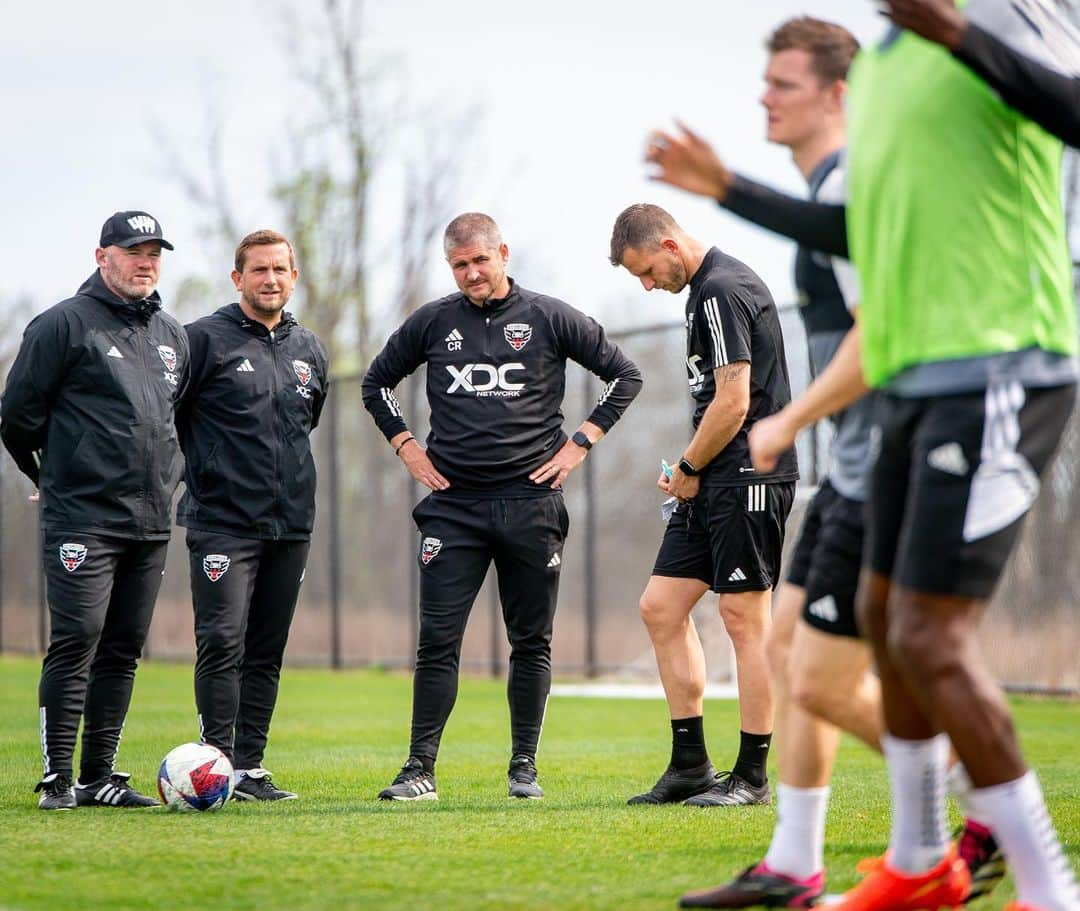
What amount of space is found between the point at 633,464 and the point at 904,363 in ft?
43.8

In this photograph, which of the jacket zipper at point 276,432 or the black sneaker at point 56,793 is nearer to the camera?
the black sneaker at point 56,793

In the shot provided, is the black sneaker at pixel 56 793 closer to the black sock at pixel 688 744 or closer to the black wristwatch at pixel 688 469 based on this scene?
the black sock at pixel 688 744

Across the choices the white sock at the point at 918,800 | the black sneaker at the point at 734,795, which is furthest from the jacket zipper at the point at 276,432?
the white sock at the point at 918,800

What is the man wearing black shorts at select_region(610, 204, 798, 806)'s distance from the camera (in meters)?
6.15

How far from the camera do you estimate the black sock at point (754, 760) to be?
242 inches

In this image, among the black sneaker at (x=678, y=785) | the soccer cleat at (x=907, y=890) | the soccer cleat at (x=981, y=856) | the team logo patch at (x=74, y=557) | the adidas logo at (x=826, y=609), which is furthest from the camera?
the team logo patch at (x=74, y=557)

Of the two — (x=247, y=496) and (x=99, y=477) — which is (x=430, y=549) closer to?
(x=247, y=496)

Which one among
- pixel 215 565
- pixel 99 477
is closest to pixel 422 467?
pixel 215 565

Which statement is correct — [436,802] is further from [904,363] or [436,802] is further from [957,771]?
[904,363]

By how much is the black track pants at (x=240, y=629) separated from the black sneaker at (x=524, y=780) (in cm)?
115

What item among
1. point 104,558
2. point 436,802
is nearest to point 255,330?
point 104,558

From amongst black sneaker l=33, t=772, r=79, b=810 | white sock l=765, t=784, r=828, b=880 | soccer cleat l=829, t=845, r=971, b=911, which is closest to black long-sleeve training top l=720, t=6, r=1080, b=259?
white sock l=765, t=784, r=828, b=880

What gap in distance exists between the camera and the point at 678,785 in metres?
6.28

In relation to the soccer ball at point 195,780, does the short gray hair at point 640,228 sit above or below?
above
